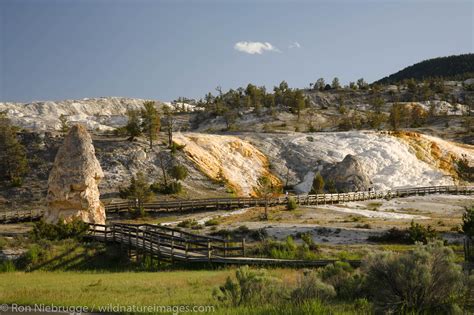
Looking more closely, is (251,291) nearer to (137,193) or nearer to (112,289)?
(112,289)

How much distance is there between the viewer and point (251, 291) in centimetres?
1102

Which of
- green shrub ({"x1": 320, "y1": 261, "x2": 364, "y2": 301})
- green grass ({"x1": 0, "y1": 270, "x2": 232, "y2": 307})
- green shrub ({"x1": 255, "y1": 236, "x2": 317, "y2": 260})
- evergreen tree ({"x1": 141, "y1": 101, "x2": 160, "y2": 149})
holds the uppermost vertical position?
evergreen tree ({"x1": 141, "y1": 101, "x2": 160, "y2": 149})

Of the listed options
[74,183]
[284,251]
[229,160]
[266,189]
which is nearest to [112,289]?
[284,251]

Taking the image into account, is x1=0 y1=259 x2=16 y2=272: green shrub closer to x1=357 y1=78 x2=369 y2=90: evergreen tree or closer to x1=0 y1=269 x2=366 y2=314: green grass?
x1=0 y1=269 x2=366 y2=314: green grass

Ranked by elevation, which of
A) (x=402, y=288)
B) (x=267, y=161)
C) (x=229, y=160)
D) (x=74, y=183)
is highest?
(x=229, y=160)

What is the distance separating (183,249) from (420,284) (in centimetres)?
1377

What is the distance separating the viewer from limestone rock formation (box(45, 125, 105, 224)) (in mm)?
27062

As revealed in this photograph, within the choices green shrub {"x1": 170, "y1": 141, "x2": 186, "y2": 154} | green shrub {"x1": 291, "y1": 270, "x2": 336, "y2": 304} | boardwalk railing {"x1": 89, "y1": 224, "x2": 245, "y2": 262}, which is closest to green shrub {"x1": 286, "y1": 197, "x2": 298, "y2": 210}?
green shrub {"x1": 170, "y1": 141, "x2": 186, "y2": 154}

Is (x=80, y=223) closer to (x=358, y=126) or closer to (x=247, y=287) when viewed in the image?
(x=247, y=287)

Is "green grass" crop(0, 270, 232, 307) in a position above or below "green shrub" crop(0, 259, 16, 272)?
above

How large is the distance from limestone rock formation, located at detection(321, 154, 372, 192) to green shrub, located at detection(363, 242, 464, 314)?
157ft

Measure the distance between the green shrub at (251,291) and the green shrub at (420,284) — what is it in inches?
84.1

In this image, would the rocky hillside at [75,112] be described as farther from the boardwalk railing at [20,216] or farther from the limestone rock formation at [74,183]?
the limestone rock formation at [74,183]

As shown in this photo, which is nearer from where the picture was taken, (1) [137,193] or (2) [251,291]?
(2) [251,291]
